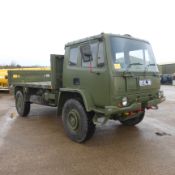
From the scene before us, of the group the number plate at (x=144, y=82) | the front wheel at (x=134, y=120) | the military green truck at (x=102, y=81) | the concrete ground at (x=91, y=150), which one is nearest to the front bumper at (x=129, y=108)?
the military green truck at (x=102, y=81)

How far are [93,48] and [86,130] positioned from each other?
5.76 ft

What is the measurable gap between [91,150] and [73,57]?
7.10 feet

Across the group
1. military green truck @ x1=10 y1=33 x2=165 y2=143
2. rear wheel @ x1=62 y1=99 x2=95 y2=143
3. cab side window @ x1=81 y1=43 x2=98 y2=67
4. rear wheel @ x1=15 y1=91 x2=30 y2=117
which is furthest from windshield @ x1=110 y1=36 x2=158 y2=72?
rear wheel @ x1=15 y1=91 x2=30 y2=117

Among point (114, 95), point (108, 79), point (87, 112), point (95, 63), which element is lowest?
point (87, 112)

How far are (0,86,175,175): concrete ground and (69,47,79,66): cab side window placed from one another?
5.92ft

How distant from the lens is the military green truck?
182 inches

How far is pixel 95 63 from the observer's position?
15.9 feet

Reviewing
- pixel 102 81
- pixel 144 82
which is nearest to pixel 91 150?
pixel 102 81

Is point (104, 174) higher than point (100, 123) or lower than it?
lower

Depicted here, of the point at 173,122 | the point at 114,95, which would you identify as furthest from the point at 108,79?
the point at 173,122

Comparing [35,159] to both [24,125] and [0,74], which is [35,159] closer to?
[24,125]

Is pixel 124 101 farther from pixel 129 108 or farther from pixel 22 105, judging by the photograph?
pixel 22 105

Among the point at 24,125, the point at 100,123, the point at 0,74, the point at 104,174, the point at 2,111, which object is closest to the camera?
the point at 104,174

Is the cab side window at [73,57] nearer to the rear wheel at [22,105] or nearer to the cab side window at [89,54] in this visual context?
the cab side window at [89,54]
